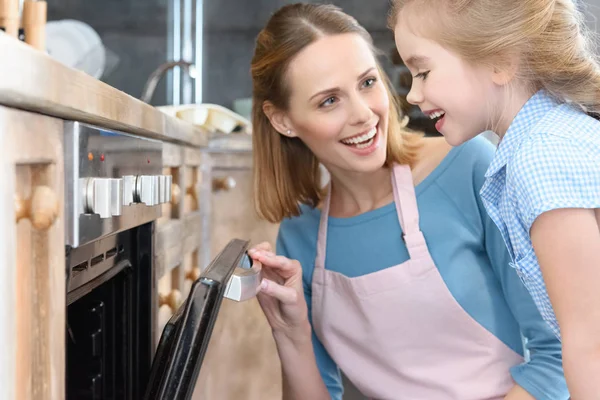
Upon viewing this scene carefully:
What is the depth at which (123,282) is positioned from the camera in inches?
41.7

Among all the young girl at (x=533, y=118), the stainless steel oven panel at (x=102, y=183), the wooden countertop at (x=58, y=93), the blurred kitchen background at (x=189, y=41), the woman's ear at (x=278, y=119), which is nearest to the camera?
the wooden countertop at (x=58, y=93)

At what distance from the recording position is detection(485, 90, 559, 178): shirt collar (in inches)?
36.1

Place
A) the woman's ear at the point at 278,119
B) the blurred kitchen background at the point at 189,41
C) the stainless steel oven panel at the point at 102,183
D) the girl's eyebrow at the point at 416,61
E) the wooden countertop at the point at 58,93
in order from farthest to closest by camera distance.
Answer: the blurred kitchen background at the point at 189,41, the woman's ear at the point at 278,119, the girl's eyebrow at the point at 416,61, the stainless steel oven panel at the point at 102,183, the wooden countertop at the point at 58,93

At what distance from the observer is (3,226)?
1.75ft

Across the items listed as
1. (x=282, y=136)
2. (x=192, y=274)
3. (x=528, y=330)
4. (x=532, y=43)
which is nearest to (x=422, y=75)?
(x=532, y=43)

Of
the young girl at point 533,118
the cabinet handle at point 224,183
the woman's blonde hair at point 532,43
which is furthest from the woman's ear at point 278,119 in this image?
the woman's blonde hair at point 532,43

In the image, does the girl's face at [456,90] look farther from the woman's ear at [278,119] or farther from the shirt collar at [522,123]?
the woman's ear at [278,119]

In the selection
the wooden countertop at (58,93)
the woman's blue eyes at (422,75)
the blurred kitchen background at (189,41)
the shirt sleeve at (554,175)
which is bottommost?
the shirt sleeve at (554,175)

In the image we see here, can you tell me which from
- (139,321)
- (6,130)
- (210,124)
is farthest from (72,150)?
(210,124)

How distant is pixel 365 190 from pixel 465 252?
0.25m

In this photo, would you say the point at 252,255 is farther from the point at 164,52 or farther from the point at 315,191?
the point at 164,52

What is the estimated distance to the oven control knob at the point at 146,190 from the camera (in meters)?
0.89

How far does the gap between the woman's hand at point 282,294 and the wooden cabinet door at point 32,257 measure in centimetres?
52

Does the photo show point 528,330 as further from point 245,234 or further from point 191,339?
point 245,234
